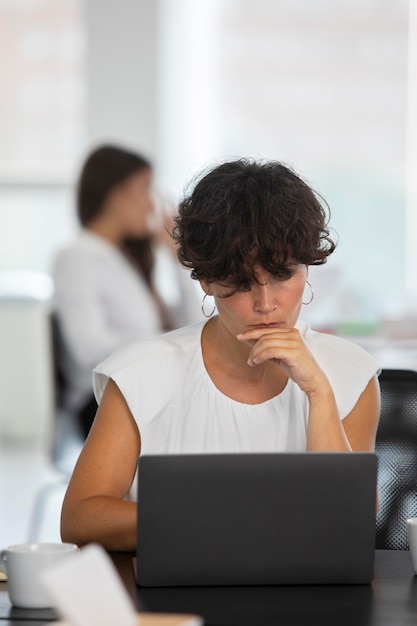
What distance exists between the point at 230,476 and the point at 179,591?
5.8 inches

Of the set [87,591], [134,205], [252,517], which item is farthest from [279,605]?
[134,205]

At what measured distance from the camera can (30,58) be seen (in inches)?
239

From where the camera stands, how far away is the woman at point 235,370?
5.18ft

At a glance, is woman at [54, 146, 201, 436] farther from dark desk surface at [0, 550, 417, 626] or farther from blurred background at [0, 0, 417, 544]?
dark desk surface at [0, 550, 417, 626]

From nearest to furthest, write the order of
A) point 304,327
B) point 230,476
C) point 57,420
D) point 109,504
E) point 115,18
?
point 230,476 < point 109,504 < point 304,327 < point 57,420 < point 115,18

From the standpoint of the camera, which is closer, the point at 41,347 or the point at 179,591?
the point at 179,591

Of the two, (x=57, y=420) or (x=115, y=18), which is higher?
(x=115, y=18)

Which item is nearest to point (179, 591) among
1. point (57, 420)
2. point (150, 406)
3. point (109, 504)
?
point (109, 504)

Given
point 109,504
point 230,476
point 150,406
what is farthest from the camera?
point 150,406

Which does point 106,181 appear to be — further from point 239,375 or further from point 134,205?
point 239,375

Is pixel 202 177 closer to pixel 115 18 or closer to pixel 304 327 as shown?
pixel 304 327

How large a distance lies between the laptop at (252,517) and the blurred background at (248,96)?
4.48 m

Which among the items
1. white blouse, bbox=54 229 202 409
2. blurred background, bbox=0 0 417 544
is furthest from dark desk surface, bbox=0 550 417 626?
blurred background, bbox=0 0 417 544

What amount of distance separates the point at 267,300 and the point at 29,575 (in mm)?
566
